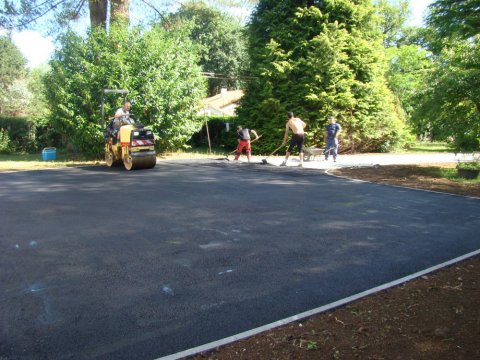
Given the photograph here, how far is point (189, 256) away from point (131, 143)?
8.14 metres

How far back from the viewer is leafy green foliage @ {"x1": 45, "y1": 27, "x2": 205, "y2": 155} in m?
16.2

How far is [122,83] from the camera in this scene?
53.4 ft

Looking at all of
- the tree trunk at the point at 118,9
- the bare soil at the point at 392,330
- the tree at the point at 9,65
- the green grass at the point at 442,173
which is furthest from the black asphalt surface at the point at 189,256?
the tree at the point at 9,65

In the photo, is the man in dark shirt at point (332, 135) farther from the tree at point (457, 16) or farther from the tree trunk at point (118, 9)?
the tree trunk at point (118, 9)

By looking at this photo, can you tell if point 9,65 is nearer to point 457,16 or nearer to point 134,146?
point 134,146

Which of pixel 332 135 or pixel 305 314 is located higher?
pixel 332 135

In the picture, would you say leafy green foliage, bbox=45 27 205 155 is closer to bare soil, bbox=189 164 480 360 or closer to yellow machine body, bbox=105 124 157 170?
yellow machine body, bbox=105 124 157 170

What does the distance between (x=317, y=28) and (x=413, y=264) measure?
695 inches

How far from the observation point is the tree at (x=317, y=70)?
65.0ft

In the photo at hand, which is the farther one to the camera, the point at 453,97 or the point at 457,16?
the point at 453,97

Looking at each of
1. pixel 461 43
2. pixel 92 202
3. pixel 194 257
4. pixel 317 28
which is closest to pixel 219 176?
pixel 92 202

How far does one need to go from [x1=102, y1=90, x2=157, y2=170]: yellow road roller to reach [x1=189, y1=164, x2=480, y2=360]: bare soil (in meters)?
9.69

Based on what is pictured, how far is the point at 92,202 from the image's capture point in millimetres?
8016

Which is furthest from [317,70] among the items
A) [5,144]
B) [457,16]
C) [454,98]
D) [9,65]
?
[9,65]
